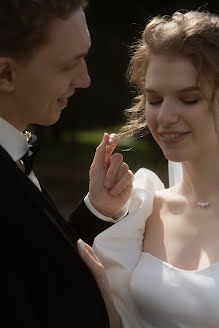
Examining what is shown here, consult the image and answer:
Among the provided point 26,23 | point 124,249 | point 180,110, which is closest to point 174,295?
point 124,249

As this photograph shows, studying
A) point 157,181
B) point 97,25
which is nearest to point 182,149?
point 157,181

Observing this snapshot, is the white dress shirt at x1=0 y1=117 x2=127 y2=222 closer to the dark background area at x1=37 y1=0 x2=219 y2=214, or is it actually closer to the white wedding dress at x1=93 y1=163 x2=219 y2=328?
the white wedding dress at x1=93 y1=163 x2=219 y2=328

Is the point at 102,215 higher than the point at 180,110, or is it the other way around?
the point at 180,110

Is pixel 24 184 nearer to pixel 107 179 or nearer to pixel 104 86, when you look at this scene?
pixel 107 179

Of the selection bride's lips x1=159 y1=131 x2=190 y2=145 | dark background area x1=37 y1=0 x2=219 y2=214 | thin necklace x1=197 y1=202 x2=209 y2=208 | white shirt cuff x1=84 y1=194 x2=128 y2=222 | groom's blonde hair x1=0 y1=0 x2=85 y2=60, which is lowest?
dark background area x1=37 y1=0 x2=219 y2=214

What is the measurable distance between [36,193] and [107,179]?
0.97 m

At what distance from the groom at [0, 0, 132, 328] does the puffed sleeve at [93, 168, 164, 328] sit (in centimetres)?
68

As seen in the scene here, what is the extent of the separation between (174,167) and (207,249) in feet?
2.87

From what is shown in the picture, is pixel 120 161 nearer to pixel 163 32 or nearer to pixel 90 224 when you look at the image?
pixel 90 224

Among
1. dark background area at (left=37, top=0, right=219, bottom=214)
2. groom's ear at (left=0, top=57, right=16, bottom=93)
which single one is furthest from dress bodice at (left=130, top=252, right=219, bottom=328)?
dark background area at (left=37, top=0, right=219, bottom=214)

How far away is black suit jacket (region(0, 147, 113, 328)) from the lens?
2.13m

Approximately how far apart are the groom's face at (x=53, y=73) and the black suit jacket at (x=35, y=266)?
23cm

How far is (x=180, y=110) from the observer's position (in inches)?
118

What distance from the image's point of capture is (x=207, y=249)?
3018 millimetres
